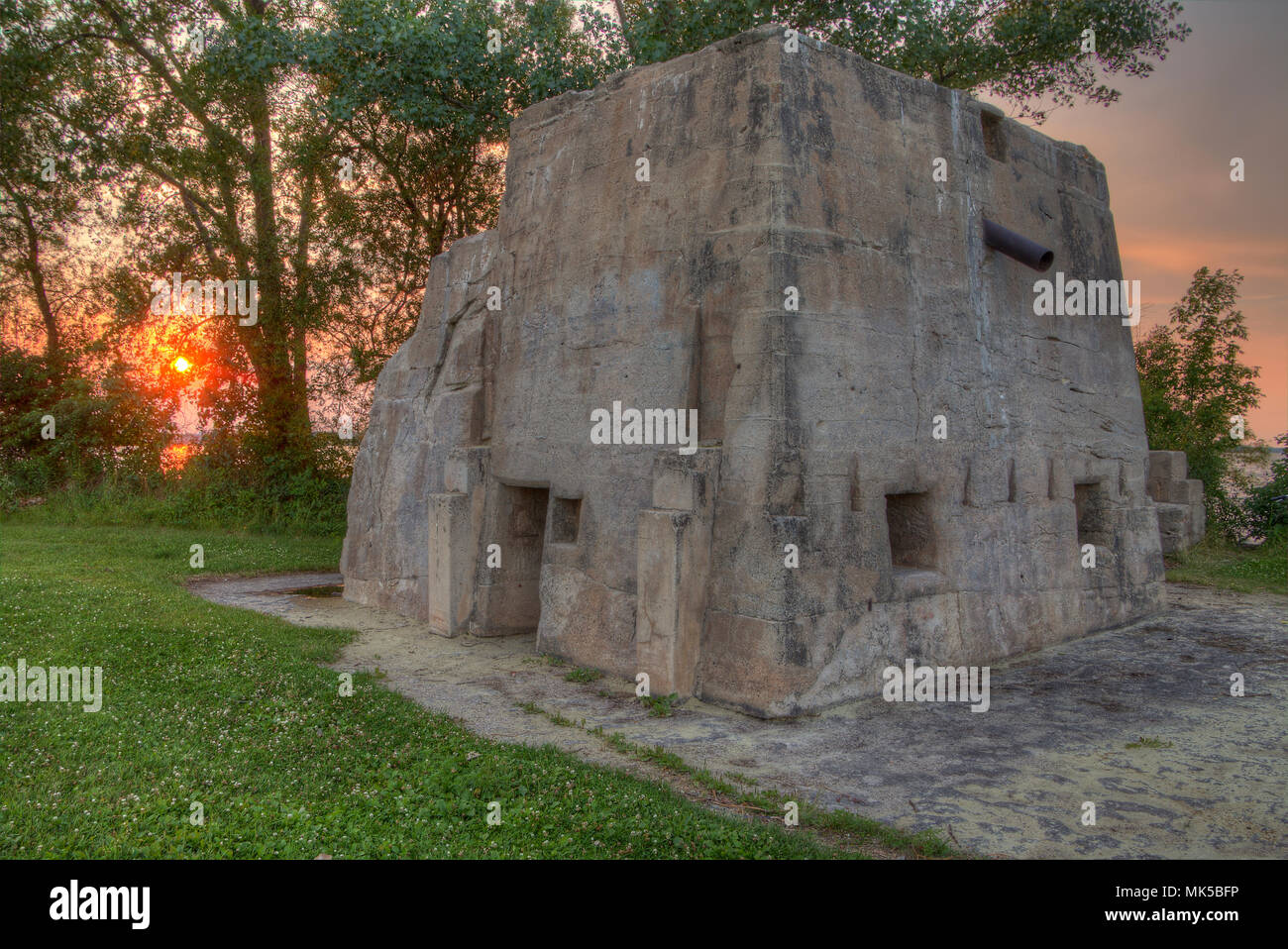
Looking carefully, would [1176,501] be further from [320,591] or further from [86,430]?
[86,430]

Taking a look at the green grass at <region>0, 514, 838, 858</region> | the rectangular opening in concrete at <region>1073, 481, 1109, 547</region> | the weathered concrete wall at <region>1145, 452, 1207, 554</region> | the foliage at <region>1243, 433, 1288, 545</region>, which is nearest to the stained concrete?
the green grass at <region>0, 514, 838, 858</region>

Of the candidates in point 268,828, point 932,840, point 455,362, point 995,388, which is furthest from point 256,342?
point 932,840

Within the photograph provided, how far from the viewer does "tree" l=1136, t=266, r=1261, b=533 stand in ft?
54.6

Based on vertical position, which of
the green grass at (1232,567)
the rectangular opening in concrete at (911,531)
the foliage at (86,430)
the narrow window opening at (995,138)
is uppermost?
the narrow window opening at (995,138)

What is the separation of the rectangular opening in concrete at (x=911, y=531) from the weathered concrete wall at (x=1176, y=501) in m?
8.10

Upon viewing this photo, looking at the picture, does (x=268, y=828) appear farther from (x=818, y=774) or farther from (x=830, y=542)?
(x=830, y=542)

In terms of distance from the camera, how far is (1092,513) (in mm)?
9734

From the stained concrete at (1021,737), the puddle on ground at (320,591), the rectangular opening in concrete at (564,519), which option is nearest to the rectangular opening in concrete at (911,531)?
the stained concrete at (1021,737)

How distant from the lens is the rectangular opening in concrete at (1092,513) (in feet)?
31.8

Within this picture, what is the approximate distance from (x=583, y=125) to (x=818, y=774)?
586 centimetres

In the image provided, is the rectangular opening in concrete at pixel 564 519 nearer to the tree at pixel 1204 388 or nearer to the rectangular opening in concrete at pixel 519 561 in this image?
the rectangular opening in concrete at pixel 519 561

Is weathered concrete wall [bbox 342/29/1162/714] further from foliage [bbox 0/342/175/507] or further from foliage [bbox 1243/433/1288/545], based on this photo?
foliage [bbox 0/342/175/507]

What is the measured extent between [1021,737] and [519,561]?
16.0ft

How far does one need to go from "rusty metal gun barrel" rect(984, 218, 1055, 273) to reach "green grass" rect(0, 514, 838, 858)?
5.29 metres
